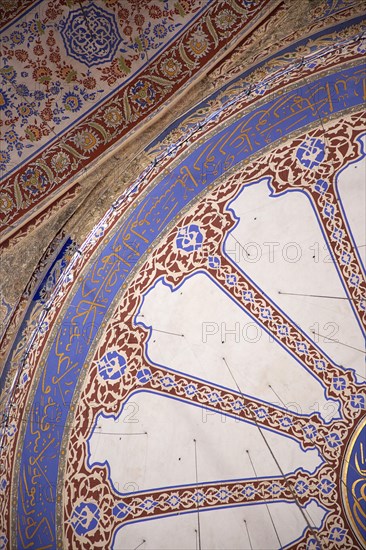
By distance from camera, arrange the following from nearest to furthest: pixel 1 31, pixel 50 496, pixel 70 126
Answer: pixel 1 31
pixel 70 126
pixel 50 496

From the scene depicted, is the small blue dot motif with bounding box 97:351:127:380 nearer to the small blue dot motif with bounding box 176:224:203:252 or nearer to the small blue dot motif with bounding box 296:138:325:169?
the small blue dot motif with bounding box 176:224:203:252

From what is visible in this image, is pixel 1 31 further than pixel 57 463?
No

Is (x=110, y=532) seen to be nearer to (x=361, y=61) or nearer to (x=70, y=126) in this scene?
(x=70, y=126)

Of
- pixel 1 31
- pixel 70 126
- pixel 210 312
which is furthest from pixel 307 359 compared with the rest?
pixel 1 31

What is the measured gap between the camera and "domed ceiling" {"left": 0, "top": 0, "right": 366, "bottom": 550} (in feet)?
18.5

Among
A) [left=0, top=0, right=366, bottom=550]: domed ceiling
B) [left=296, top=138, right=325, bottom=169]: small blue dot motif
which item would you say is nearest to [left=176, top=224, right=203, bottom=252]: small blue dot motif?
[left=0, top=0, right=366, bottom=550]: domed ceiling

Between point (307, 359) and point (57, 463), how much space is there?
2.30 m

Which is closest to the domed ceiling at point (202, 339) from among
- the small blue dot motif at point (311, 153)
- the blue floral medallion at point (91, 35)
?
the small blue dot motif at point (311, 153)

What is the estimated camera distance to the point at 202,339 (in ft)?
20.7

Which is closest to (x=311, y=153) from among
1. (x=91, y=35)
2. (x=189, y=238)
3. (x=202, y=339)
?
(x=189, y=238)

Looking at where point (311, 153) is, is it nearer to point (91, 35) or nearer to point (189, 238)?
point (189, 238)

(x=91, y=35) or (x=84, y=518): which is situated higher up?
(x=91, y=35)

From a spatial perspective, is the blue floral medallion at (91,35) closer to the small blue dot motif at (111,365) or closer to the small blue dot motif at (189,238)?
the small blue dot motif at (189,238)

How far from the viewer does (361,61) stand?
5238 millimetres
